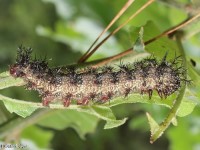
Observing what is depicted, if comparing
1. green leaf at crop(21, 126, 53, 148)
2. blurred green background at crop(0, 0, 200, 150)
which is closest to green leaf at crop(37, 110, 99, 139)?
blurred green background at crop(0, 0, 200, 150)

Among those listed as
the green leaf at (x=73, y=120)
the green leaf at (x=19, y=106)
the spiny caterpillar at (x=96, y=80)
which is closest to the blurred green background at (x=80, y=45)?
the green leaf at (x=73, y=120)

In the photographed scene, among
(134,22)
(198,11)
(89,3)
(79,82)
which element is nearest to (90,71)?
(79,82)

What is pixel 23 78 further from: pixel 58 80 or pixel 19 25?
pixel 19 25

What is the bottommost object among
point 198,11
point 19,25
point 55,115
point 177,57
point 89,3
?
point 55,115

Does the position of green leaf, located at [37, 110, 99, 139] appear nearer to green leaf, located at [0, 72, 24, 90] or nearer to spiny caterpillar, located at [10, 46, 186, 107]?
spiny caterpillar, located at [10, 46, 186, 107]

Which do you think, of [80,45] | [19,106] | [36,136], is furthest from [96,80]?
[80,45]

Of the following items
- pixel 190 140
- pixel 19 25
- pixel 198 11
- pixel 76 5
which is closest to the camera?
pixel 198 11

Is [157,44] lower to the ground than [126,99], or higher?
higher
